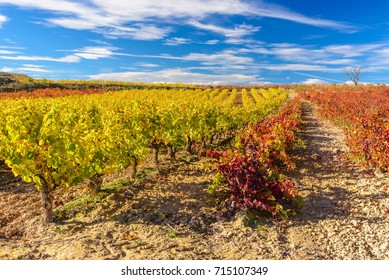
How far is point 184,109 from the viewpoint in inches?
529

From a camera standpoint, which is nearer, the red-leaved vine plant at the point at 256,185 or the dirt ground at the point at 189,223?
the dirt ground at the point at 189,223

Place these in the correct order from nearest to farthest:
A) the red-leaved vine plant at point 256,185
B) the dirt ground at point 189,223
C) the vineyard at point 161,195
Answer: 1. the dirt ground at point 189,223
2. the vineyard at point 161,195
3. the red-leaved vine plant at point 256,185

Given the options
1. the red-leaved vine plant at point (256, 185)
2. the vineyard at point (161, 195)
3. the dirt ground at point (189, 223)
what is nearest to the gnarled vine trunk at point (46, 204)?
the vineyard at point (161, 195)

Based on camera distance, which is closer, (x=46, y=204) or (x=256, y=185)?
(x=46, y=204)

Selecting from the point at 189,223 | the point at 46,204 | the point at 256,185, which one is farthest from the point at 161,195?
the point at 46,204

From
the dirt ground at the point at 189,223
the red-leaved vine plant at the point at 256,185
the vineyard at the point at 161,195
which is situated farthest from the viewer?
the red-leaved vine plant at the point at 256,185

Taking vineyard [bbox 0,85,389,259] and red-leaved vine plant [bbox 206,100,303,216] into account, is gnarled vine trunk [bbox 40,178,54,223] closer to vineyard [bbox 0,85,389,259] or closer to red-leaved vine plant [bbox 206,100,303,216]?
vineyard [bbox 0,85,389,259]

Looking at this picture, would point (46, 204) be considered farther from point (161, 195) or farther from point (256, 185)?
point (256, 185)

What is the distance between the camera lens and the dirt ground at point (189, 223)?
6.13m

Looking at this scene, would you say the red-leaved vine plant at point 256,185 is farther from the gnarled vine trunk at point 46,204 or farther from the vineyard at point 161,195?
the gnarled vine trunk at point 46,204

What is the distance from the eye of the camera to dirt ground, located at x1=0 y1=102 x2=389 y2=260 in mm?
6133

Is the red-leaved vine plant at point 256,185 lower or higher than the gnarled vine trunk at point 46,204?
higher

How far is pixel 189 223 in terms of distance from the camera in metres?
7.13

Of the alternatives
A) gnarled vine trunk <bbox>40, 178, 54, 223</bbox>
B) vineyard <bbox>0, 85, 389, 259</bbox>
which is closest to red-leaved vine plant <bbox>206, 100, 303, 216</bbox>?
vineyard <bbox>0, 85, 389, 259</bbox>
